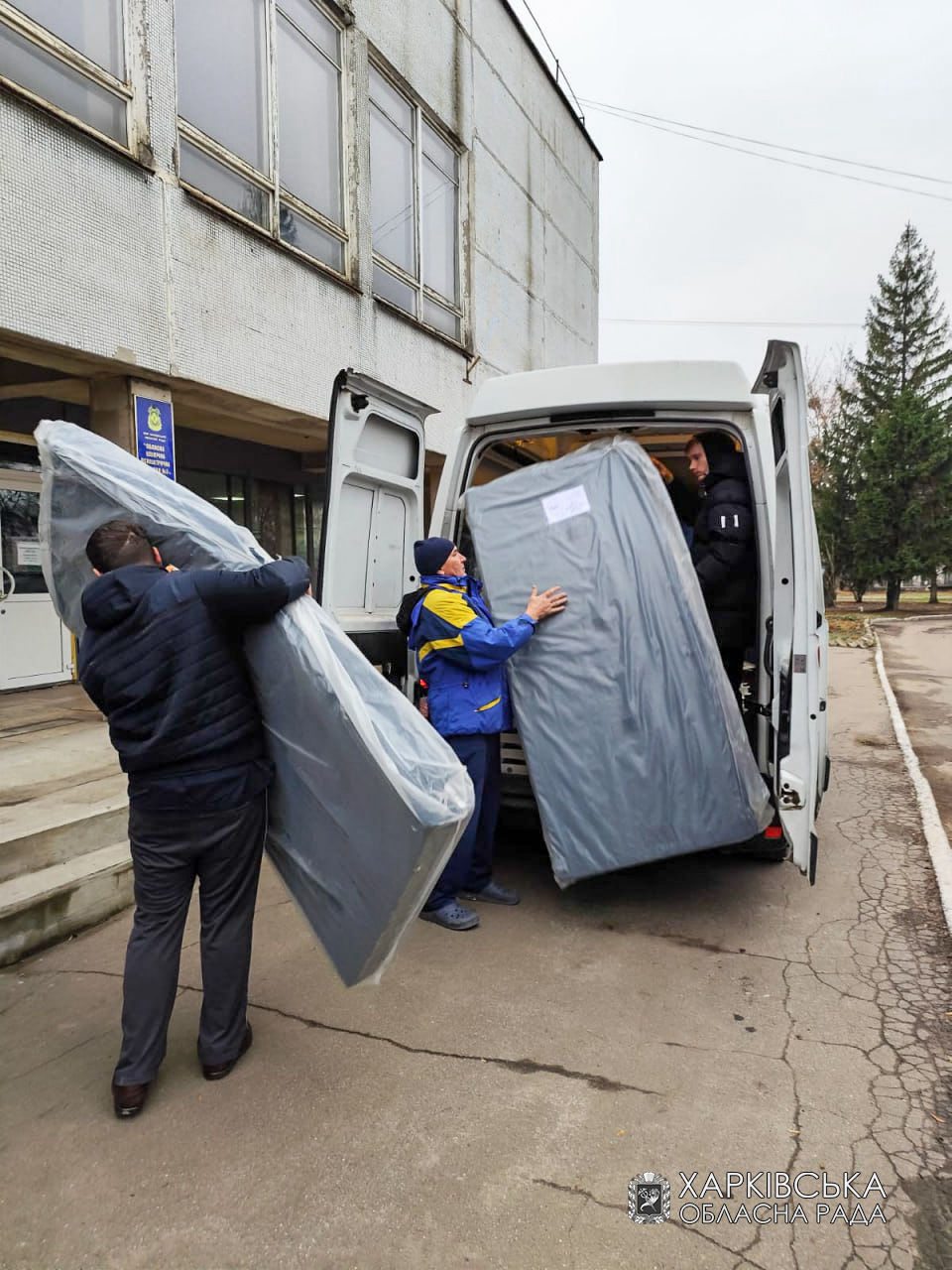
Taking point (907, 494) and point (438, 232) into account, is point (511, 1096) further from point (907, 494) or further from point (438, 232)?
point (907, 494)

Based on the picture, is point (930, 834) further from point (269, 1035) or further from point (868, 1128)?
point (269, 1035)

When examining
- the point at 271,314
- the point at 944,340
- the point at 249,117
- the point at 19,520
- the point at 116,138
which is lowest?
the point at 19,520

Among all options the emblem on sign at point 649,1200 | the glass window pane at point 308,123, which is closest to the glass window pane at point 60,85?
the glass window pane at point 308,123

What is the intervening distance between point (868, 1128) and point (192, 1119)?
6.30ft

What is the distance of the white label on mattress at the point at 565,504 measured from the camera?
3.68 m

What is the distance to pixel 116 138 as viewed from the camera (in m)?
5.91

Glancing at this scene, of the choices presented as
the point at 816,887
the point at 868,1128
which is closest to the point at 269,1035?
the point at 868,1128

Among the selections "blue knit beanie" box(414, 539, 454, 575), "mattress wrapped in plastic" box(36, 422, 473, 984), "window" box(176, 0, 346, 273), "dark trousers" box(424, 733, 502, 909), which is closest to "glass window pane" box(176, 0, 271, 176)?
"window" box(176, 0, 346, 273)

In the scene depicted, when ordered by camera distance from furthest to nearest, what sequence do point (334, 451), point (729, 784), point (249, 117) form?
1. point (249, 117)
2. point (334, 451)
3. point (729, 784)

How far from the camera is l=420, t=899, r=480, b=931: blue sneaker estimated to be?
3.65 meters

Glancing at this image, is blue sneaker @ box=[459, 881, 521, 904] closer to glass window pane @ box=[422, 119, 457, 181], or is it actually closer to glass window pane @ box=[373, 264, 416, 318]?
glass window pane @ box=[373, 264, 416, 318]

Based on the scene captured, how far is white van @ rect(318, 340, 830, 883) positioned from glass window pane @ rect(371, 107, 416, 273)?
5909 millimetres

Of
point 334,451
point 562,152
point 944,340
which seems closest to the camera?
point 334,451

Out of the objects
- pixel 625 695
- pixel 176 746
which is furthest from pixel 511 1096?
pixel 625 695
